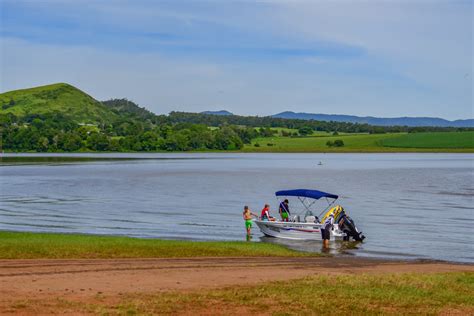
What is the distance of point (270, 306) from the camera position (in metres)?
19.6

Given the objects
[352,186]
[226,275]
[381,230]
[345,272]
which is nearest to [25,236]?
[226,275]

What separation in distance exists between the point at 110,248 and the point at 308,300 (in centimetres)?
1428

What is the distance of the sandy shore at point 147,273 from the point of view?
2129 centimetres

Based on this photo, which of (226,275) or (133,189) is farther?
(133,189)

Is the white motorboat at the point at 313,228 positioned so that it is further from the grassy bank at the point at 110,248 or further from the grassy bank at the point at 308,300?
the grassy bank at the point at 308,300

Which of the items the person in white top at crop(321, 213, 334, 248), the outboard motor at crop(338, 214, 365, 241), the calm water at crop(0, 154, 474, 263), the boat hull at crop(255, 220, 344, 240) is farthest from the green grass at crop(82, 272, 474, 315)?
the boat hull at crop(255, 220, 344, 240)

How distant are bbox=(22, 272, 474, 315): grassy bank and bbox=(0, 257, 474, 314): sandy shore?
1.07 metres

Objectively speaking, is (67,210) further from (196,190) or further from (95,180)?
(95,180)

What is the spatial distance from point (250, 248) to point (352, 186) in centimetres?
5960

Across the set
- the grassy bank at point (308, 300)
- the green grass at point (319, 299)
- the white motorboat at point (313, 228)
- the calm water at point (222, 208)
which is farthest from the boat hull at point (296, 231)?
the grassy bank at point (308, 300)

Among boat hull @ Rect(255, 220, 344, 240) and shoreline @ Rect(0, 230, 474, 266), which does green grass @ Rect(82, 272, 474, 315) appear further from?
boat hull @ Rect(255, 220, 344, 240)

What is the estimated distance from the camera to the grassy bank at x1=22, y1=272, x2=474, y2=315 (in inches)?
750

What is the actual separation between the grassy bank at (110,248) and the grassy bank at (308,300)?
31.3ft

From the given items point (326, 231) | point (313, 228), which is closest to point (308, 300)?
point (326, 231)
